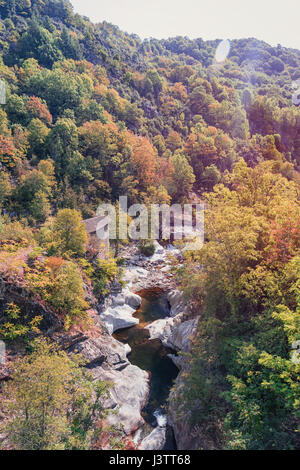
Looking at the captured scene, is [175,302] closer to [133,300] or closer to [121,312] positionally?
[133,300]

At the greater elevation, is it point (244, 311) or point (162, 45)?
point (162, 45)

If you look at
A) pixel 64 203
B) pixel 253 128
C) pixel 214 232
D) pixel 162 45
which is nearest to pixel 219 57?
pixel 162 45

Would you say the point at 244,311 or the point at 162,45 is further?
the point at 162,45

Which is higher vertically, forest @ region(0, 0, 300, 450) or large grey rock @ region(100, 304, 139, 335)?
forest @ region(0, 0, 300, 450)

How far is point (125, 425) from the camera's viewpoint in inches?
520

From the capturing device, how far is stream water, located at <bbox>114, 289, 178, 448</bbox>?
14976 millimetres

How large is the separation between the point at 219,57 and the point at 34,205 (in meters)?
154

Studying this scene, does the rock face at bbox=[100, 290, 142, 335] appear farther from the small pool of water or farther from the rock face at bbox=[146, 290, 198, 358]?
the rock face at bbox=[146, 290, 198, 358]

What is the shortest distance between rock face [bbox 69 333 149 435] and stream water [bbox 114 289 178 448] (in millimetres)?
562

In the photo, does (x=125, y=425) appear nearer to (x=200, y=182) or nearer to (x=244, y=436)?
(x=244, y=436)

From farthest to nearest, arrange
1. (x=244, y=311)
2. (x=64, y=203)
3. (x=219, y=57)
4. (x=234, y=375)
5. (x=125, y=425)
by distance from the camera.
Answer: (x=219, y=57)
(x=64, y=203)
(x=244, y=311)
(x=125, y=425)
(x=234, y=375)

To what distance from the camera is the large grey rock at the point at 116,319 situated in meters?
21.0

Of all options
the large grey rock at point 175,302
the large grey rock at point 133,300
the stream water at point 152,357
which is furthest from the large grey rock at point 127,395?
the large grey rock at point 133,300

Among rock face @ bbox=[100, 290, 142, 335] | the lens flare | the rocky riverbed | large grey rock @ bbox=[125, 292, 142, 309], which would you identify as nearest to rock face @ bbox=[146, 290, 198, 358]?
the rocky riverbed
